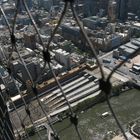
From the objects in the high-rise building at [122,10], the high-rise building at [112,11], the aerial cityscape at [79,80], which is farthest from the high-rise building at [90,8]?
the high-rise building at [122,10]

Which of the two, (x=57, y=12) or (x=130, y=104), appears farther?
(x=57, y=12)

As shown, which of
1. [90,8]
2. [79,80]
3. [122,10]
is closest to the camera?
[79,80]

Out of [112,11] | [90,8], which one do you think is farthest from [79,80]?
[90,8]

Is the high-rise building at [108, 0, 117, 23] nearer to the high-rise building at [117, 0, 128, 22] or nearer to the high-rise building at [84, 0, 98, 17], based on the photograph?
the high-rise building at [117, 0, 128, 22]

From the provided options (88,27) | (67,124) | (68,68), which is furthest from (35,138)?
(88,27)

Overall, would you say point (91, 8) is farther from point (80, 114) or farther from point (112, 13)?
point (80, 114)

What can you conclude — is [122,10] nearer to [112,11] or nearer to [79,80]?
[112,11]

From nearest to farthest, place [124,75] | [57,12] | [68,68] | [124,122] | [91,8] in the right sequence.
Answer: [124,122] < [124,75] < [68,68] < [91,8] < [57,12]

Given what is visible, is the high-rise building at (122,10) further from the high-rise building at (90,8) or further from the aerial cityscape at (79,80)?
the high-rise building at (90,8)
